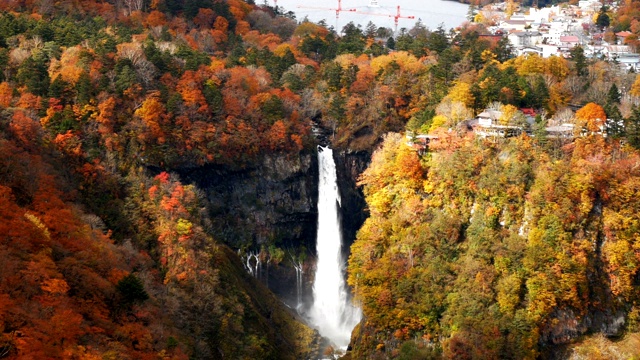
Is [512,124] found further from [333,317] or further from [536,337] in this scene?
[333,317]

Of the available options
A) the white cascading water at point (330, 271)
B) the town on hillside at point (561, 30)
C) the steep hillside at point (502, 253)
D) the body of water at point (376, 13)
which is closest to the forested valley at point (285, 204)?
the steep hillside at point (502, 253)

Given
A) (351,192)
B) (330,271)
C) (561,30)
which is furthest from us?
(561,30)

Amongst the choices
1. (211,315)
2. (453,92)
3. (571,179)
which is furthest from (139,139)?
(571,179)

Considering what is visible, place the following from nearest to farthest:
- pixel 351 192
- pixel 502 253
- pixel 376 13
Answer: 1. pixel 502 253
2. pixel 351 192
3. pixel 376 13

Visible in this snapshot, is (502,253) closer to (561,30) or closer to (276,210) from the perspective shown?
(276,210)

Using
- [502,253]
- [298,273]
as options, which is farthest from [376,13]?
[502,253]

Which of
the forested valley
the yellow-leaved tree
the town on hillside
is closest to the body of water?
the town on hillside
